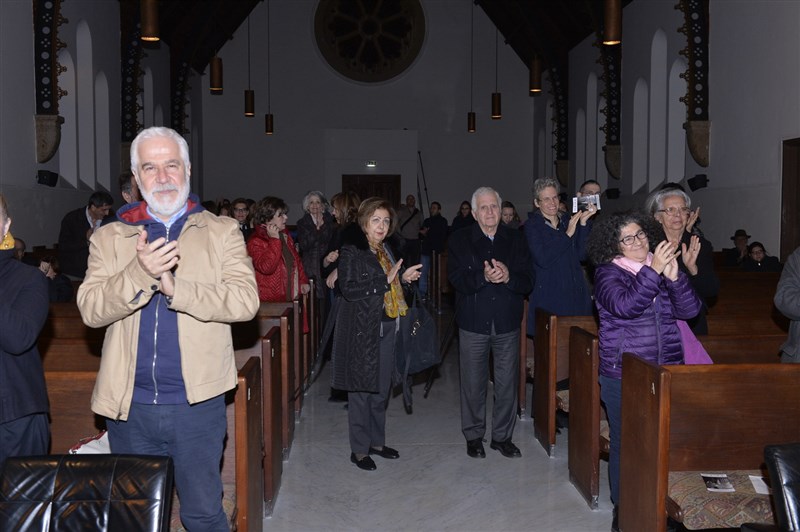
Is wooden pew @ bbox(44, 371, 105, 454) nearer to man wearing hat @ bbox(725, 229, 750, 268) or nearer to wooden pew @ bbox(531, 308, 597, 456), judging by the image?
wooden pew @ bbox(531, 308, 597, 456)

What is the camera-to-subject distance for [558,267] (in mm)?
4820

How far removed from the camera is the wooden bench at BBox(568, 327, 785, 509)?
379 centimetres

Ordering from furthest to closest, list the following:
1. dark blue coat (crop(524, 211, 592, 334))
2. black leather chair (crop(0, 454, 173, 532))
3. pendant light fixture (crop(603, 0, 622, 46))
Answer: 1. pendant light fixture (crop(603, 0, 622, 46))
2. dark blue coat (crop(524, 211, 592, 334))
3. black leather chair (crop(0, 454, 173, 532))

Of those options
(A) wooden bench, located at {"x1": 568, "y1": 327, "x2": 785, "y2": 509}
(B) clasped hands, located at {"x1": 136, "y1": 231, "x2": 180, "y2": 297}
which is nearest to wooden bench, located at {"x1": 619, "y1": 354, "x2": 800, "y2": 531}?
(A) wooden bench, located at {"x1": 568, "y1": 327, "x2": 785, "y2": 509}

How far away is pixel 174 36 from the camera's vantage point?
1462 cm

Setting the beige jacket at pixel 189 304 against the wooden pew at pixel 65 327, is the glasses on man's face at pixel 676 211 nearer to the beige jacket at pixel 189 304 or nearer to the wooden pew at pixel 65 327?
the beige jacket at pixel 189 304

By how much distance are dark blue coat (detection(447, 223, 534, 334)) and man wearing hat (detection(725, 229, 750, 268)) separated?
196 inches

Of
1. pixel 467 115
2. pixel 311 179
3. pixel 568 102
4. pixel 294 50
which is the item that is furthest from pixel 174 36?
pixel 568 102

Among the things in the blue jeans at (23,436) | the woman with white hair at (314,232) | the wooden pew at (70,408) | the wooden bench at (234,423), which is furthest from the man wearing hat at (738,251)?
the blue jeans at (23,436)

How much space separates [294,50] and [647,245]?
14798 mm

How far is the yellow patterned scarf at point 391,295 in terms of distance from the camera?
4305 millimetres

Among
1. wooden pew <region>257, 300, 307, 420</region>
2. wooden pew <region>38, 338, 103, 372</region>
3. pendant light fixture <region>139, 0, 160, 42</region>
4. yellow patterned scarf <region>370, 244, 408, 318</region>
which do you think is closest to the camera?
wooden pew <region>38, 338, 103, 372</region>

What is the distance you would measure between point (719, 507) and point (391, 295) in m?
2.07

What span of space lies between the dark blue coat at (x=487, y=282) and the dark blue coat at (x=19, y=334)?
95.2 inches
